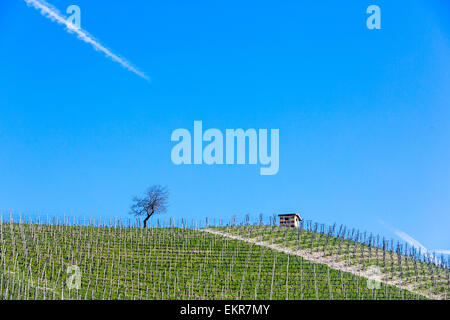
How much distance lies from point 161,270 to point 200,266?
272 centimetres

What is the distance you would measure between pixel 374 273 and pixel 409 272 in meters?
3.04

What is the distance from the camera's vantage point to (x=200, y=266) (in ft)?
107

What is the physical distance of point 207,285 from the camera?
29.3 m

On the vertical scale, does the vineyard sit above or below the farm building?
below

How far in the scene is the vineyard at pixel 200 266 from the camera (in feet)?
91.1

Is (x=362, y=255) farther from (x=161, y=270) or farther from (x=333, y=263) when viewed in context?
(x=161, y=270)

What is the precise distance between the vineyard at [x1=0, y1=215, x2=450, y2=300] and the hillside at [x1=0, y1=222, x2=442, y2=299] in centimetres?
6

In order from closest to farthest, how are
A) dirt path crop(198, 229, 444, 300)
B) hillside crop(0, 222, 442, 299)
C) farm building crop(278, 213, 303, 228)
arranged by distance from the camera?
1. hillside crop(0, 222, 442, 299)
2. dirt path crop(198, 229, 444, 300)
3. farm building crop(278, 213, 303, 228)

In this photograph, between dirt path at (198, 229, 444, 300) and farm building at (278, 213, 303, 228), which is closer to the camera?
dirt path at (198, 229, 444, 300)

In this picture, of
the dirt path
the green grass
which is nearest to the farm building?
the green grass

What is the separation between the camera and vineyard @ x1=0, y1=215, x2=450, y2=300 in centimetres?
2777

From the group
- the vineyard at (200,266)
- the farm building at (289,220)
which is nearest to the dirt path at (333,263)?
the vineyard at (200,266)

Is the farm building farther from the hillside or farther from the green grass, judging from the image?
the hillside
